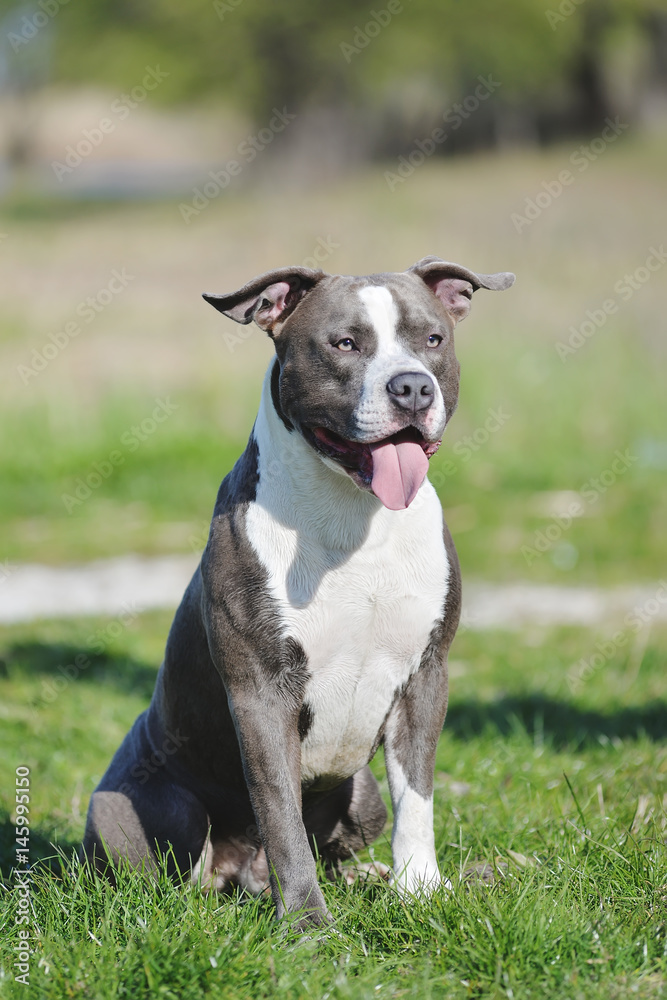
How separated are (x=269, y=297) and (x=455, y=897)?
1.56 metres

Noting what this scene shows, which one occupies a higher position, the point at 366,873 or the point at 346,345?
the point at 346,345

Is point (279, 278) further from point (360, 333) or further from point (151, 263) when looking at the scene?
point (151, 263)

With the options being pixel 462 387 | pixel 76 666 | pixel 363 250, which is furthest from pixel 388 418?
pixel 363 250

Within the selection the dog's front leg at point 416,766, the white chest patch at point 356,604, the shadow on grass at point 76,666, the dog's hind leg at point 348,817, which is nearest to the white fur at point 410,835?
the dog's front leg at point 416,766

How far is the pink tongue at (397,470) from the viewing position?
2.56 m

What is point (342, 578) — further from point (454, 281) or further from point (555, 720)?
point (555, 720)

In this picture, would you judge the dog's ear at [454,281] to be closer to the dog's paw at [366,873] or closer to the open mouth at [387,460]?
the open mouth at [387,460]

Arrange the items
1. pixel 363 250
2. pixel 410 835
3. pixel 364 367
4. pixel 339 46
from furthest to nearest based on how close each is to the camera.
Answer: pixel 339 46 → pixel 363 250 → pixel 410 835 → pixel 364 367

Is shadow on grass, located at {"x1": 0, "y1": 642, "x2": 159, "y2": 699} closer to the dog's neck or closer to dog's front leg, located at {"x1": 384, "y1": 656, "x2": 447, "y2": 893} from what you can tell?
dog's front leg, located at {"x1": 384, "y1": 656, "x2": 447, "y2": 893}

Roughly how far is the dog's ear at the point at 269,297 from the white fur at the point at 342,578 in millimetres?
282

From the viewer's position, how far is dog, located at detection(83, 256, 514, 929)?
260 cm

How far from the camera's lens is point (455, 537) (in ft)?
24.4

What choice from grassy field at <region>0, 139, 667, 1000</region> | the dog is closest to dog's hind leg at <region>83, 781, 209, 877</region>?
the dog

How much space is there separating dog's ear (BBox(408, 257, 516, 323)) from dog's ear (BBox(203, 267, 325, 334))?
30 centimetres
